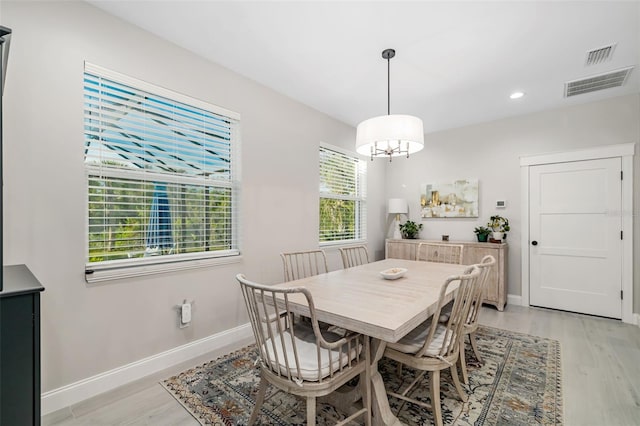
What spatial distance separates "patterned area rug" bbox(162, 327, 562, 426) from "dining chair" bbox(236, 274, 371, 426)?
26cm

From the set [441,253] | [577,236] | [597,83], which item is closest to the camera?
[597,83]

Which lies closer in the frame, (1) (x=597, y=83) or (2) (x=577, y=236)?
(1) (x=597, y=83)

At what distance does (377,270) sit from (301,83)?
83.5 inches

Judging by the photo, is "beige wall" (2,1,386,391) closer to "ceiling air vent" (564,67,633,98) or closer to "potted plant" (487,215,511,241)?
"potted plant" (487,215,511,241)

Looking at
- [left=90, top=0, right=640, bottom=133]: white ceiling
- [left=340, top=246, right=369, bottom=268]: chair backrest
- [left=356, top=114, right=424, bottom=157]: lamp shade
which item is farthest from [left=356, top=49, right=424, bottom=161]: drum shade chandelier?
[left=340, top=246, right=369, bottom=268]: chair backrest

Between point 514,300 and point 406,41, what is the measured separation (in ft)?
12.5

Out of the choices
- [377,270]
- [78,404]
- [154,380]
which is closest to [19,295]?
[78,404]

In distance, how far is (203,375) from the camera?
7.32 ft

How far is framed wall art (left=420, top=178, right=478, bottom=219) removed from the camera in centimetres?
443

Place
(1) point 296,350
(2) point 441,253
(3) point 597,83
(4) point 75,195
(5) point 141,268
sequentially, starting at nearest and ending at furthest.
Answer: (1) point 296,350
(4) point 75,195
(5) point 141,268
(3) point 597,83
(2) point 441,253

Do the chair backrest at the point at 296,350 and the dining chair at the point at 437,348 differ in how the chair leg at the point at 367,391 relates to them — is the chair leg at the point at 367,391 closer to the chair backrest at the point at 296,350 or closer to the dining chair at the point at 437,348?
the chair backrest at the point at 296,350

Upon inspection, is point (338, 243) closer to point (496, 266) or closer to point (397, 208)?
point (397, 208)

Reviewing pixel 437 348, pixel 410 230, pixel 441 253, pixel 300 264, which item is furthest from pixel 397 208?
pixel 437 348

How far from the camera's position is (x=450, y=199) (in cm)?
461
